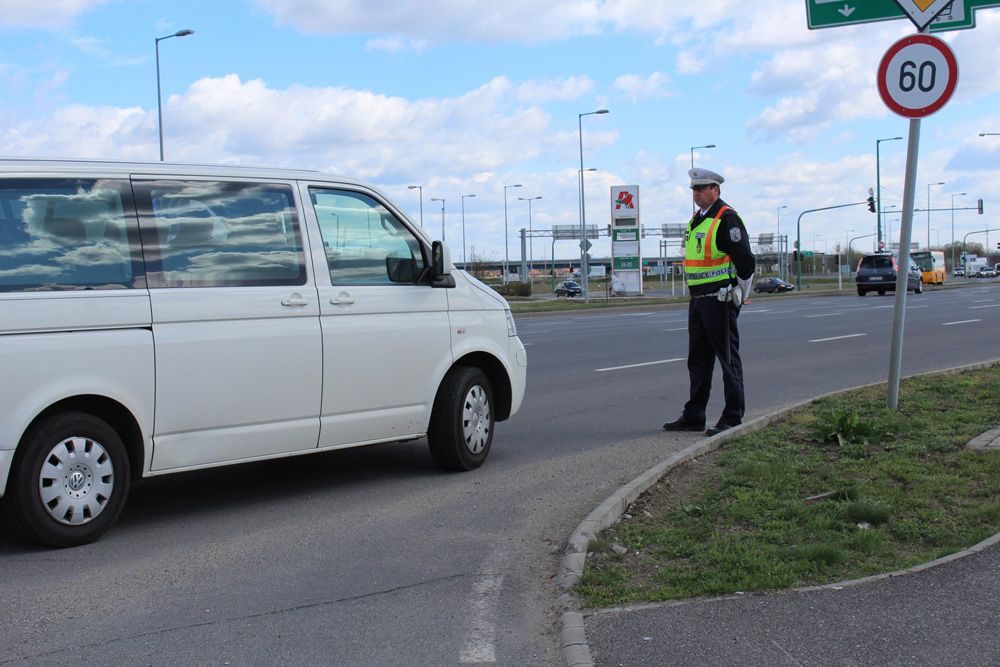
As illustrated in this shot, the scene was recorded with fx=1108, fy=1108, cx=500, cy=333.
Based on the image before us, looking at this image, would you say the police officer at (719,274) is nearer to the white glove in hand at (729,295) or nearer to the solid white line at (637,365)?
the white glove in hand at (729,295)

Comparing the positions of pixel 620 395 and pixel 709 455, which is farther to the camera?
pixel 620 395

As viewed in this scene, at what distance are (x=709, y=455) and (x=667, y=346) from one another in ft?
35.3

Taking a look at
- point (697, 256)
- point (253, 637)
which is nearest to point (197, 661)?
point (253, 637)

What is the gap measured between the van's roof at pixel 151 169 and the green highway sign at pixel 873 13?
482 cm

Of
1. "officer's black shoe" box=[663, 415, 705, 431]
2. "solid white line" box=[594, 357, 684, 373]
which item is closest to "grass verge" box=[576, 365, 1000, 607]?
"officer's black shoe" box=[663, 415, 705, 431]

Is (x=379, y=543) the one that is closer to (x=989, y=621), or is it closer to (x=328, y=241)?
(x=328, y=241)

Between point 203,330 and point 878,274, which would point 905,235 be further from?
point 878,274

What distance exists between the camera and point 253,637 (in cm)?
443

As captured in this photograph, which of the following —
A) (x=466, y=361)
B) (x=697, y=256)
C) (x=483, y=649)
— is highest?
(x=697, y=256)

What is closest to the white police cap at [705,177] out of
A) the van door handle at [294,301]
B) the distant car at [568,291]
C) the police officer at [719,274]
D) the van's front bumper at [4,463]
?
the police officer at [719,274]

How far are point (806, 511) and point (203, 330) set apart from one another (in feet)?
11.2

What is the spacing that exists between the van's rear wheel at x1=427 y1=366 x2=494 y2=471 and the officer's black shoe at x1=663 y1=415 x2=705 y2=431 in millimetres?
2088

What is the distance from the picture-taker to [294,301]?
6.57 metres

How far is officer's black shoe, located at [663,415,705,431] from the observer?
9.31 m
